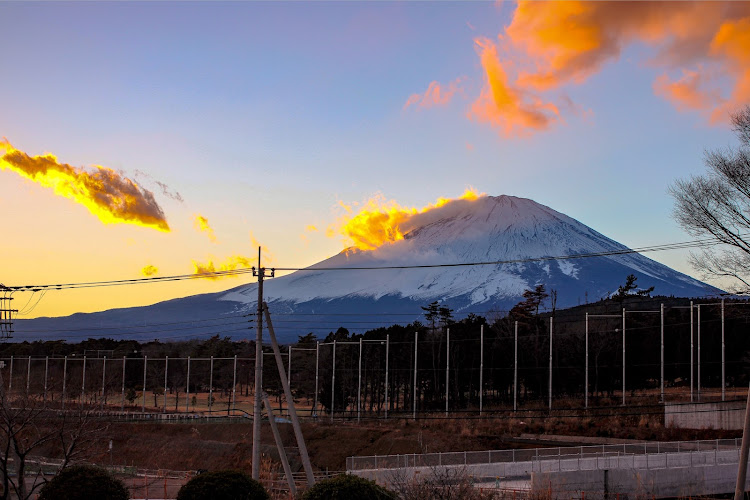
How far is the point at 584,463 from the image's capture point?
3044 centimetres

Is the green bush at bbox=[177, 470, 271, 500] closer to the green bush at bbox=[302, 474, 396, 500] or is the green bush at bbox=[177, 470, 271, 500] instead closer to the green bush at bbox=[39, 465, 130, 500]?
the green bush at bbox=[302, 474, 396, 500]

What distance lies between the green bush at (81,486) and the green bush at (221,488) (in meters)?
2.27

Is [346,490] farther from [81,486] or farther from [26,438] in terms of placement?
[26,438]

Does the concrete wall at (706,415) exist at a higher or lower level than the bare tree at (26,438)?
lower

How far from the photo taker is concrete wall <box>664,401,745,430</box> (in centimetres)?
4359

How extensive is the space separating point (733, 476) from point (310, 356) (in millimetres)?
67590

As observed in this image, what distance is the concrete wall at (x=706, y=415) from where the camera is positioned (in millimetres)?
43594

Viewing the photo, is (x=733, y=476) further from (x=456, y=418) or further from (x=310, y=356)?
(x=310, y=356)

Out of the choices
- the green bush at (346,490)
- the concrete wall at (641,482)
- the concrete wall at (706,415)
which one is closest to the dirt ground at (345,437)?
the concrete wall at (706,415)

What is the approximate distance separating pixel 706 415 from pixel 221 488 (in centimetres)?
3486

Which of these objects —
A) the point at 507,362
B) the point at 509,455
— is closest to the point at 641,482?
the point at 509,455

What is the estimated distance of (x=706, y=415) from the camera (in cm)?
4462

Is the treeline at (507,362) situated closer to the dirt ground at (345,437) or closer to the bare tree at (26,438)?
the dirt ground at (345,437)

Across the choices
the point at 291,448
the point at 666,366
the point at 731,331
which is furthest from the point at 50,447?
the point at 731,331
